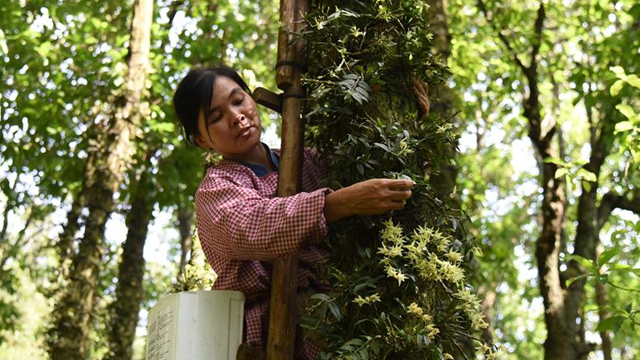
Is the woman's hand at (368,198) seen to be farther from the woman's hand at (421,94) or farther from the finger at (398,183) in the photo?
the woman's hand at (421,94)

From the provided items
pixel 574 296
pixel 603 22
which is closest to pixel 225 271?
pixel 574 296

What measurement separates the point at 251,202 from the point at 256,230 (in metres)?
0.15

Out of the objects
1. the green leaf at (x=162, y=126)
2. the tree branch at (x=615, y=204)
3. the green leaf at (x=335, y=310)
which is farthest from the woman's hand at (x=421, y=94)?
the tree branch at (x=615, y=204)

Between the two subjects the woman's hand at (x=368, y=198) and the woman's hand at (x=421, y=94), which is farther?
the woman's hand at (x=421, y=94)

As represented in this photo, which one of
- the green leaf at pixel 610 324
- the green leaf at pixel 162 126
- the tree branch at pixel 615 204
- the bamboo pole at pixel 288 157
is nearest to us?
the bamboo pole at pixel 288 157

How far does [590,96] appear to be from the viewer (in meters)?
7.76

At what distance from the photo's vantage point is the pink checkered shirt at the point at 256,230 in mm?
2865

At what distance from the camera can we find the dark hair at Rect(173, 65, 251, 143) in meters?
3.38

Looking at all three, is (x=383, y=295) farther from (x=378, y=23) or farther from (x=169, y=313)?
(x=378, y=23)

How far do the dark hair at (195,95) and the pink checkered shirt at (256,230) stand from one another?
22cm

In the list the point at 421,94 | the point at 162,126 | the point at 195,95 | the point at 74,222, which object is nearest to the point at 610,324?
the point at 421,94

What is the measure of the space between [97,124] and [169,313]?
5.16m

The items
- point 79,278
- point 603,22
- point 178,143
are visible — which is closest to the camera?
point 79,278

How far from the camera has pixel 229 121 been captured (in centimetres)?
337
